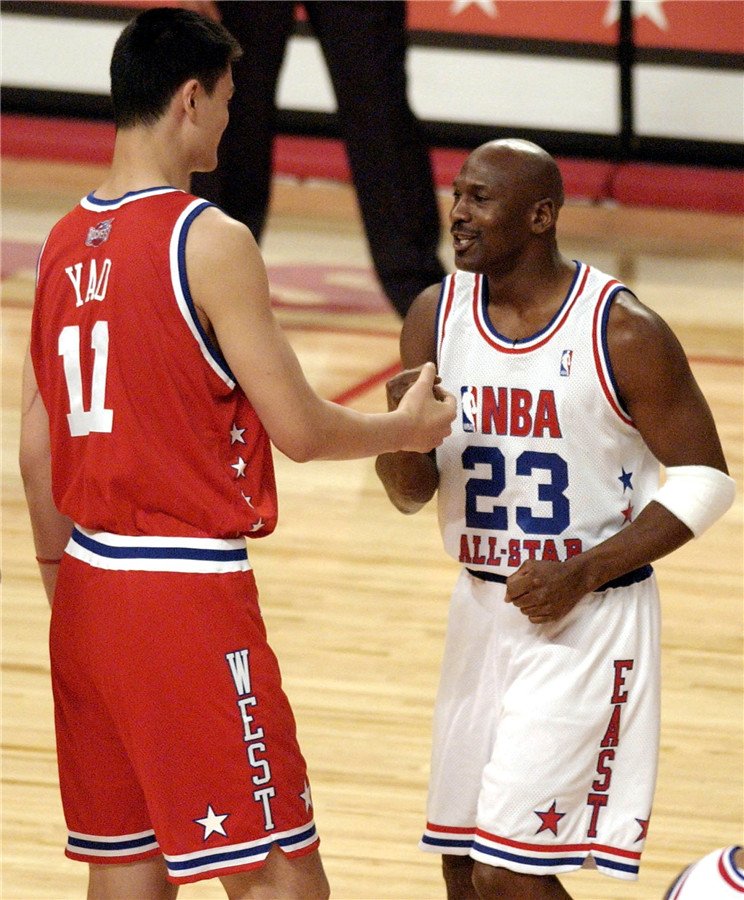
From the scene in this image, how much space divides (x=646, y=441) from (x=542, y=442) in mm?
173

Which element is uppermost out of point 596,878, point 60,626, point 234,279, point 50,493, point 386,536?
point 234,279

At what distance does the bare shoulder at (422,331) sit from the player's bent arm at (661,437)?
347 mm

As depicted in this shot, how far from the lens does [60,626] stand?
2.74 metres

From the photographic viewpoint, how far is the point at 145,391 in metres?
2.58

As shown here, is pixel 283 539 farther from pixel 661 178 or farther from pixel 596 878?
pixel 661 178

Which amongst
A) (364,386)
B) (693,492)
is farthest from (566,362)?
(364,386)

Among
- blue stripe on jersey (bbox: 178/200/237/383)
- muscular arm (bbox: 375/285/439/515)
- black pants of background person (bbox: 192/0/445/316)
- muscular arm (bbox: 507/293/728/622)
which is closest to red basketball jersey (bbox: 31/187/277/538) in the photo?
blue stripe on jersey (bbox: 178/200/237/383)

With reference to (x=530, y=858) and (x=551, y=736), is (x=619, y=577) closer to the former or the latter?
(x=551, y=736)

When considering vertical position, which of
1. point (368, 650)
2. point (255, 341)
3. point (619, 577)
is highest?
point (255, 341)

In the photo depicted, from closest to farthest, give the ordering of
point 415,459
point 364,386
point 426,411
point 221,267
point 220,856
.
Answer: point 221,267 → point 220,856 → point 426,411 → point 415,459 → point 364,386

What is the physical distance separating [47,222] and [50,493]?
23.2ft

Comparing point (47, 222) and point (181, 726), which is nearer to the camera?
point (181, 726)

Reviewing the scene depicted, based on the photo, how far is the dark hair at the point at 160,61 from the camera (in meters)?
2.60

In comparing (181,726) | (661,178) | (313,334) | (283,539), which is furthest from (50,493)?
(661,178)
